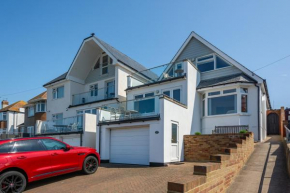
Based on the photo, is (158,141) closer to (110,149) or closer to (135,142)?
(135,142)

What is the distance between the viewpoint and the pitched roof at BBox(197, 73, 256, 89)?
13898 mm

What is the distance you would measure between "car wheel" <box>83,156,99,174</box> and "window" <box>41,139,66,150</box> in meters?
1.14

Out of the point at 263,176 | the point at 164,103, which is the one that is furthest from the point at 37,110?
the point at 263,176

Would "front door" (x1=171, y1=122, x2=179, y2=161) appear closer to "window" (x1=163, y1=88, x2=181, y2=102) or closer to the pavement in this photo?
"window" (x1=163, y1=88, x2=181, y2=102)

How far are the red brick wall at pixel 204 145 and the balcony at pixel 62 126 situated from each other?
6913 millimetres

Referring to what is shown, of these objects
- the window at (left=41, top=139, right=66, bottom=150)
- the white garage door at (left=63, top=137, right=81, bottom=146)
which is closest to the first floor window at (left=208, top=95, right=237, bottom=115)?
the white garage door at (left=63, top=137, right=81, bottom=146)

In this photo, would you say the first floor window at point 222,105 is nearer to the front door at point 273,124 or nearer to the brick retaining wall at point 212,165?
the brick retaining wall at point 212,165

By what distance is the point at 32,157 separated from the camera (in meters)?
7.01

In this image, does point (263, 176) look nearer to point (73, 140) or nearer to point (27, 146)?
point (27, 146)

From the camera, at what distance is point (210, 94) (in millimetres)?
14859

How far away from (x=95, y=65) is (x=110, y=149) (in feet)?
35.1

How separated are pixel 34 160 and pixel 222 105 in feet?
36.9

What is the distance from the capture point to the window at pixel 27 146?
6953 mm

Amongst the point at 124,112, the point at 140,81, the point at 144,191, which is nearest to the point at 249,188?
the point at 144,191
